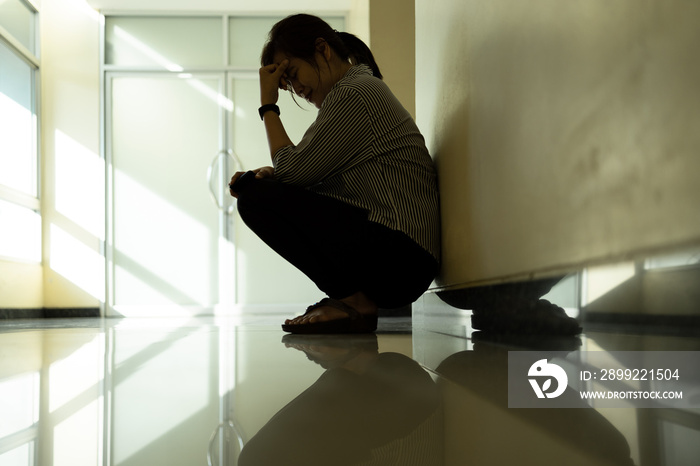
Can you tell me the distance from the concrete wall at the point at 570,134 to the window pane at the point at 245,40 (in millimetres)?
4108

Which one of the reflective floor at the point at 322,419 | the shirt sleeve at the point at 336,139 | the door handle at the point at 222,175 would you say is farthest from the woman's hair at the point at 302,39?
the door handle at the point at 222,175

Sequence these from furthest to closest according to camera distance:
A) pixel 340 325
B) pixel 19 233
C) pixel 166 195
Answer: pixel 166 195 → pixel 19 233 → pixel 340 325

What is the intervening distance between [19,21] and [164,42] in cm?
107

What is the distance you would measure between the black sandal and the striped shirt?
0.22m

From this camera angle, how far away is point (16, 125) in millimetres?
4691

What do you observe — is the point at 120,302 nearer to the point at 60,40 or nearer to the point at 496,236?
the point at 60,40

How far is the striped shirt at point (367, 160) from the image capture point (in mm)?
1476

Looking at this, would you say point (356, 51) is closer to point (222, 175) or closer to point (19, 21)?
point (222, 175)

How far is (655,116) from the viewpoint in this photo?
1.75ft

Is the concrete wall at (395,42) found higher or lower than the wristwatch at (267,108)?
higher

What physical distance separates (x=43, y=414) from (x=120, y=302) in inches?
197

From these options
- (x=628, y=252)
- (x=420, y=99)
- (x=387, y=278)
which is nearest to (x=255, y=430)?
(x=628, y=252)

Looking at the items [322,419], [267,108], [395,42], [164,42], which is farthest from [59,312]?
[322,419]

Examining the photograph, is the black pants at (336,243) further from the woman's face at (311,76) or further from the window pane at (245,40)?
the window pane at (245,40)
